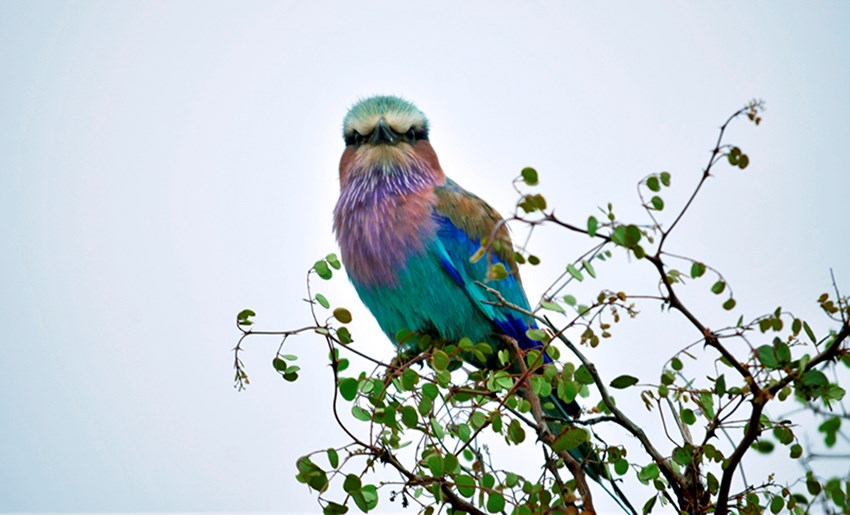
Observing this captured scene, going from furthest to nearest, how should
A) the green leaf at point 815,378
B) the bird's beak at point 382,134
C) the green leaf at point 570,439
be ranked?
1. the bird's beak at point 382,134
2. the green leaf at point 570,439
3. the green leaf at point 815,378

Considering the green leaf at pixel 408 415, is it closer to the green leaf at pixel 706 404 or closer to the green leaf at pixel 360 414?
the green leaf at pixel 360 414

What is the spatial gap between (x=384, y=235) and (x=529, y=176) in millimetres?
1056

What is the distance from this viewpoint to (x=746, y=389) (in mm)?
1121

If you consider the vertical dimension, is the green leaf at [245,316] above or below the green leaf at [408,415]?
above

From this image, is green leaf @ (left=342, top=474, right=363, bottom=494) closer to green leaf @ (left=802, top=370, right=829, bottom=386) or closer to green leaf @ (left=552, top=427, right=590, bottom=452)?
green leaf @ (left=552, top=427, right=590, bottom=452)

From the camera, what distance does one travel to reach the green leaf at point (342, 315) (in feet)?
4.37

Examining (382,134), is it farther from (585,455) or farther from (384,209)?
(585,455)

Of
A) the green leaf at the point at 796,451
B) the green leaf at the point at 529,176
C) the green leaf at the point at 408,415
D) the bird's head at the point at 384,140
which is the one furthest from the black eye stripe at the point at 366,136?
the green leaf at the point at 796,451

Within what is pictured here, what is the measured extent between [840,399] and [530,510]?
44cm

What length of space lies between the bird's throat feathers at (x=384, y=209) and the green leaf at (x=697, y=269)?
1043 millimetres

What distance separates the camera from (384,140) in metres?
2.24

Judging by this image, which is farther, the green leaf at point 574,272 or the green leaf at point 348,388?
the green leaf at point 348,388

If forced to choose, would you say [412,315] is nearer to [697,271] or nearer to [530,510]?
[530,510]

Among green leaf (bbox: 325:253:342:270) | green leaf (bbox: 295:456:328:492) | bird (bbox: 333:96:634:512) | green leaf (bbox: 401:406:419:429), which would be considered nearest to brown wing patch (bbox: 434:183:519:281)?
bird (bbox: 333:96:634:512)
